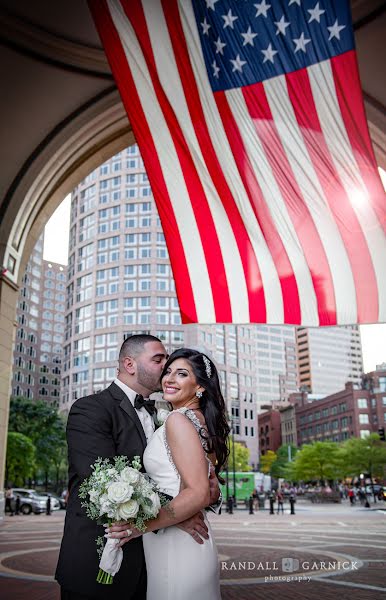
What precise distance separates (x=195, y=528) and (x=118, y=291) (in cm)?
9410

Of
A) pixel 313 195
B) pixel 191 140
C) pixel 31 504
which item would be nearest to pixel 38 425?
pixel 31 504

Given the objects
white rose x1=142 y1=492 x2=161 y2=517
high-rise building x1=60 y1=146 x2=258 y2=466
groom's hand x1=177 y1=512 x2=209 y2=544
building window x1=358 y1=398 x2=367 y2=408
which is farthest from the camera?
building window x1=358 y1=398 x2=367 y2=408

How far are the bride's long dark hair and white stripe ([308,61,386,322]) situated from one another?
3.48 metres

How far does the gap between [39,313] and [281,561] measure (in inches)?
5024

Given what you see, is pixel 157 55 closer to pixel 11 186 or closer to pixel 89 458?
pixel 89 458

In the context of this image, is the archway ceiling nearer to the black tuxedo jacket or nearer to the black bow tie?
the black bow tie

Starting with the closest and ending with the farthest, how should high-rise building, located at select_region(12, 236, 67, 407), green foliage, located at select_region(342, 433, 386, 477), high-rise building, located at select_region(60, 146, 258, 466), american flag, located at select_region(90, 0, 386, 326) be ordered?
american flag, located at select_region(90, 0, 386, 326) < green foliage, located at select_region(342, 433, 386, 477) < high-rise building, located at select_region(60, 146, 258, 466) < high-rise building, located at select_region(12, 236, 67, 407)

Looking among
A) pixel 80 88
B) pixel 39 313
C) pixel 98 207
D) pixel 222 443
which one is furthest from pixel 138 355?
pixel 39 313

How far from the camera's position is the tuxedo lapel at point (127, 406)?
10.9ft

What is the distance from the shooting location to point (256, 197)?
6.65m

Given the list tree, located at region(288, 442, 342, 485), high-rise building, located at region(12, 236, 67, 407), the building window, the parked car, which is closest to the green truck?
the parked car

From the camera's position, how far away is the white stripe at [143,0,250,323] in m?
6.64

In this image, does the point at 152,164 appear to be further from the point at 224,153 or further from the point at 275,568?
the point at 275,568

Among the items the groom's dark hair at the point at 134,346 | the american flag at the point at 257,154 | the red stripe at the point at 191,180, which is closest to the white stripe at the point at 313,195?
the american flag at the point at 257,154
